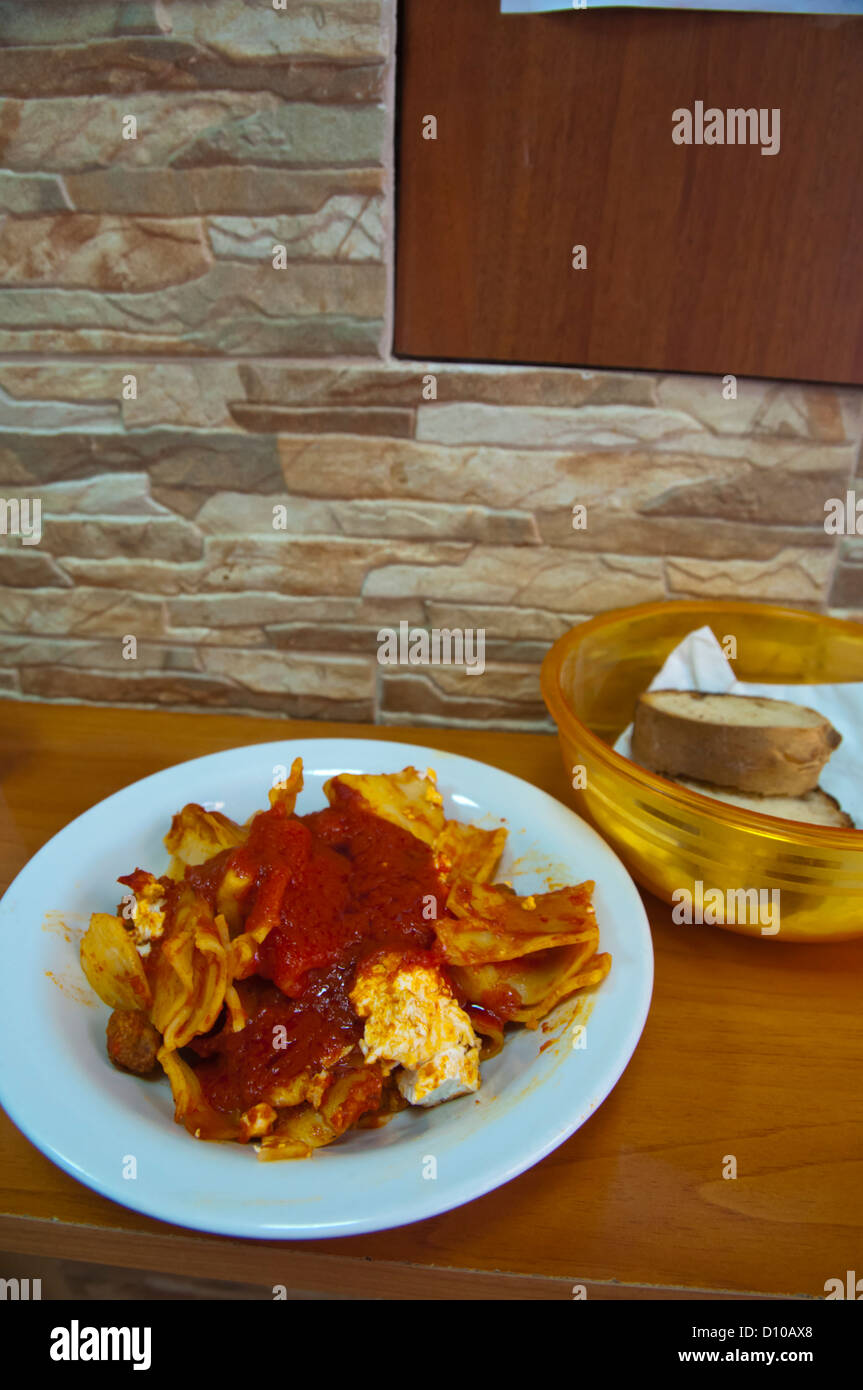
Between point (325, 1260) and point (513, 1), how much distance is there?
1.01m

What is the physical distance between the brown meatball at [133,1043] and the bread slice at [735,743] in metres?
0.52

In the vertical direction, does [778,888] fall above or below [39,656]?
below

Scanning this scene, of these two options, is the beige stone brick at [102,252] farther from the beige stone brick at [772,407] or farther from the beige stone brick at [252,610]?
Answer: the beige stone brick at [772,407]

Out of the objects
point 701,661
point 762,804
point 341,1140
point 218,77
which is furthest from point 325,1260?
point 218,77

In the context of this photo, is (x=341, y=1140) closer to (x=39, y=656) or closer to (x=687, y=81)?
(x=39, y=656)

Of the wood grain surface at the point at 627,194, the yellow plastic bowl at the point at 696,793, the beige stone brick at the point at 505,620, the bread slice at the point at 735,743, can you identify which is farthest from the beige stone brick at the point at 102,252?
the bread slice at the point at 735,743

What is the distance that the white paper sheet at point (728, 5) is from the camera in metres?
0.74

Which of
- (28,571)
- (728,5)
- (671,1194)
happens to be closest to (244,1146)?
(671,1194)

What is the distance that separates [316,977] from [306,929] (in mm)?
37

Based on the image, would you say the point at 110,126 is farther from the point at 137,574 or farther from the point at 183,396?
the point at 137,574

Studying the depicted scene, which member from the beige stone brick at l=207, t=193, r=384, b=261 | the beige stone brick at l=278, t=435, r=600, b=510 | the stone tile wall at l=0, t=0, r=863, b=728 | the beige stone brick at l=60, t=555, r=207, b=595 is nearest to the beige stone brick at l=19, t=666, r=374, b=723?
the stone tile wall at l=0, t=0, r=863, b=728

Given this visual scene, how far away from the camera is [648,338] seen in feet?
2.86

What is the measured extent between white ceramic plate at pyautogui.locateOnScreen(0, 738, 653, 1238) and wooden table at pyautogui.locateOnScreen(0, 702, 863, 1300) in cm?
6
